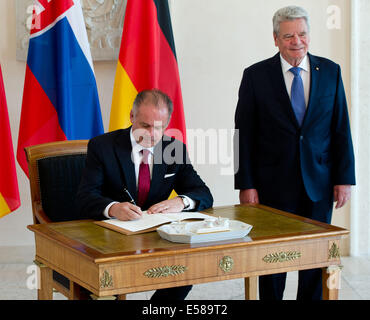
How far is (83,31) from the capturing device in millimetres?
4543

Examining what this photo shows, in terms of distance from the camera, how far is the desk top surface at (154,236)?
2.28 meters

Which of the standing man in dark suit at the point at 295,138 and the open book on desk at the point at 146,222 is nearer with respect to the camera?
the open book on desk at the point at 146,222

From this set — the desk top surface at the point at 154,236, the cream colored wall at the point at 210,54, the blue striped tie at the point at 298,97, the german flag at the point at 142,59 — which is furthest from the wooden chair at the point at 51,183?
the cream colored wall at the point at 210,54

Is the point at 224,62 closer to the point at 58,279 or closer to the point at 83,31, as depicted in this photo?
the point at 83,31

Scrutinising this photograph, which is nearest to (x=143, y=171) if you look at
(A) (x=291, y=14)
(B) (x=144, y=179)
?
(B) (x=144, y=179)

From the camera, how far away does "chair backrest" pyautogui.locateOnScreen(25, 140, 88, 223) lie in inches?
135

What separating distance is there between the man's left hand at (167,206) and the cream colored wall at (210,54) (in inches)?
83.3

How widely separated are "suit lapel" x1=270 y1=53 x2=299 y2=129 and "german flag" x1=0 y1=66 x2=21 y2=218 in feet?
6.96

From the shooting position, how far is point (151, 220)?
2.70 metres

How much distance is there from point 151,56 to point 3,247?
6.64ft

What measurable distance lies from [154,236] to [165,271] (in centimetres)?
25

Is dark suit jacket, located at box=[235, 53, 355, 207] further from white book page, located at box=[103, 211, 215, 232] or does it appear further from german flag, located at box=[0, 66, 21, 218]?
german flag, located at box=[0, 66, 21, 218]

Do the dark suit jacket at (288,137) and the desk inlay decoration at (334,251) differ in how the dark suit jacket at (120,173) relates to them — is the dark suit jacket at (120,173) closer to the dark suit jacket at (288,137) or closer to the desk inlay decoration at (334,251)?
the dark suit jacket at (288,137)

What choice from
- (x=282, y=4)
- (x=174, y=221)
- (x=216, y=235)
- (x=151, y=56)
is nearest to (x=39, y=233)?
(x=174, y=221)
